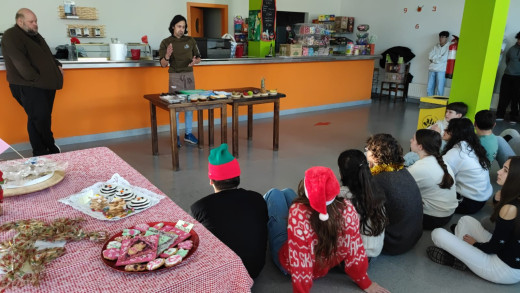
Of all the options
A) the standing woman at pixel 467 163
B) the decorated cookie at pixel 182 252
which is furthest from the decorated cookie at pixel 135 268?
A: the standing woman at pixel 467 163

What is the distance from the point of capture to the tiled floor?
2.38 metres

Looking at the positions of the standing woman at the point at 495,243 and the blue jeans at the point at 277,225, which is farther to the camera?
the blue jeans at the point at 277,225

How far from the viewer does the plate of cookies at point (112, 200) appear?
5.48 ft

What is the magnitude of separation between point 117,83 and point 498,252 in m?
4.67

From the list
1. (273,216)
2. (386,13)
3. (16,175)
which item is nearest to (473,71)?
(273,216)

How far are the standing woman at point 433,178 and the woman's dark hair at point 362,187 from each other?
596mm

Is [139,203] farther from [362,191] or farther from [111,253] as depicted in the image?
[362,191]

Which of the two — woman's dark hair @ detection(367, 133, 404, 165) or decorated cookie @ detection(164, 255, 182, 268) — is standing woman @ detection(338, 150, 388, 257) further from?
decorated cookie @ detection(164, 255, 182, 268)

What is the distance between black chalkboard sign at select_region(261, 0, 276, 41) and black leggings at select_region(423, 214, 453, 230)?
4538 mm

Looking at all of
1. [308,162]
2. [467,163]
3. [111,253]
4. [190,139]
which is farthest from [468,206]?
[190,139]

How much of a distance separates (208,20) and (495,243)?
8.36m

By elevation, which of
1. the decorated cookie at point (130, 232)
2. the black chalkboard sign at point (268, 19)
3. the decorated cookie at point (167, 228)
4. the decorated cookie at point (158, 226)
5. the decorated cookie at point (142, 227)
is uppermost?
the black chalkboard sign at point (268, 19)

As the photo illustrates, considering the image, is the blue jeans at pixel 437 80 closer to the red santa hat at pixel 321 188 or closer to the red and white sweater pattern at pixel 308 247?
the red and white sweater pattern at pixel 308 247

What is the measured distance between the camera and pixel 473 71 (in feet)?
13.7
